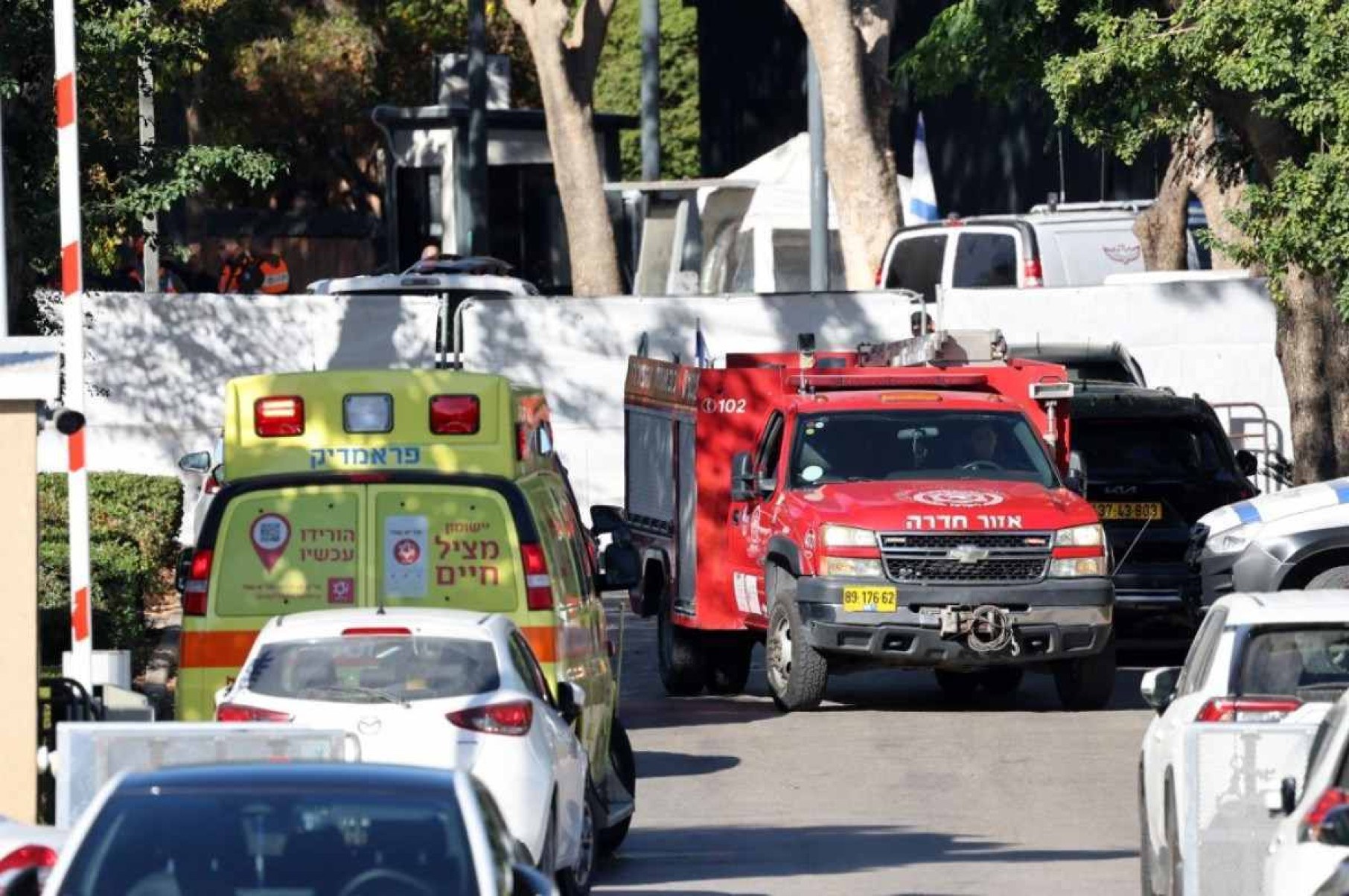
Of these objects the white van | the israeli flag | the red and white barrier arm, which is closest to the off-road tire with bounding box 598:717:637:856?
the red and white barrier arm

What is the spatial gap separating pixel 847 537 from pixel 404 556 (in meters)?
5.48

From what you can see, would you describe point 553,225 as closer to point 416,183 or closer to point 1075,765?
point 416,183

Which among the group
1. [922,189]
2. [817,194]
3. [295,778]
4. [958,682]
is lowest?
[958,682]

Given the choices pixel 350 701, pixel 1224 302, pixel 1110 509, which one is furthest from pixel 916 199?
pixel 350 701

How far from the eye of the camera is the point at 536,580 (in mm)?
12828

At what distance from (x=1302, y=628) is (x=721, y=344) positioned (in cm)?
1643

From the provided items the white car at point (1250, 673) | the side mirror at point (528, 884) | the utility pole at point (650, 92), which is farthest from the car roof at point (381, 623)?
the utility pole at point (650, 92)

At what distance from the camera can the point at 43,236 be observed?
19.3m

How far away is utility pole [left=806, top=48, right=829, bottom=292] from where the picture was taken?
30781 mm

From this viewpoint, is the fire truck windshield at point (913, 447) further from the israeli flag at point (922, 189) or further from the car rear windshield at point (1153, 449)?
the israeli flag at point (922, 189)

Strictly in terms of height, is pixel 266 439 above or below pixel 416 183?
below

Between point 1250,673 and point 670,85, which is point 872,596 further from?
point 670,85

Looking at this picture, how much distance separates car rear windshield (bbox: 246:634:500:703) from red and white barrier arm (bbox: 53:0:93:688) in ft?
5.53

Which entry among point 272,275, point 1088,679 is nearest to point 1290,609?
point 1088,679
